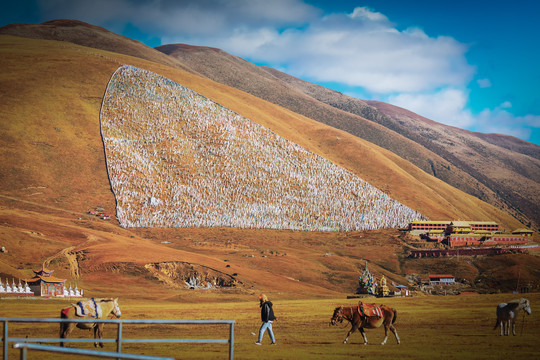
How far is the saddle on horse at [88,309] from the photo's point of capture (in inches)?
854

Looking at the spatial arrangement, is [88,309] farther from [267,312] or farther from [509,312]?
[509,312]

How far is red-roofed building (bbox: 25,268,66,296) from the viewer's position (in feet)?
196

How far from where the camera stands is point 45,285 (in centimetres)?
6012

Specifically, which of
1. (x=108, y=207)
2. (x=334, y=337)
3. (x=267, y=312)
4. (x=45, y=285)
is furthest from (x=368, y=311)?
(x=108, y=207)

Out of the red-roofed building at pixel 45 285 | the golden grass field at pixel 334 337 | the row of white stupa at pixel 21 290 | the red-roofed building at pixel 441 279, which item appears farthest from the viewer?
the red-roofed building at pixel 441 279

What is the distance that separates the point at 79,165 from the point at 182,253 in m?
45.8

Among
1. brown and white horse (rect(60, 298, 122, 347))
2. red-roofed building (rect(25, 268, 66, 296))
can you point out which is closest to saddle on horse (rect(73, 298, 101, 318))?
brown and white horse (rect(60, 298, 122, 347))

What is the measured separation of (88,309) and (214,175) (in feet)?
362

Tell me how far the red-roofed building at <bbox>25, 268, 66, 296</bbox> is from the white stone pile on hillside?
46387 millimetres

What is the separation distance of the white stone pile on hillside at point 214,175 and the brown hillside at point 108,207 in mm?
4582

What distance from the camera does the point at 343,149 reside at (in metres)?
174

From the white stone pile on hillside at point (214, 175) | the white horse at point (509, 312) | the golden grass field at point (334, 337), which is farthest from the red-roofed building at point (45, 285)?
the white horse at point (509, 312)

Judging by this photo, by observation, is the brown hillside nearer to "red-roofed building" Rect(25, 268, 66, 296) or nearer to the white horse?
"red-roofed building" Rect(25, 268, 66, 296)

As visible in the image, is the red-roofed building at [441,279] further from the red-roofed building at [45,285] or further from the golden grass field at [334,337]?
the red-roofed building at [45,285]
